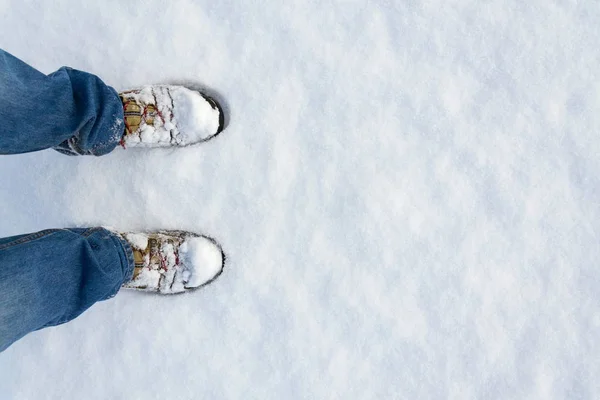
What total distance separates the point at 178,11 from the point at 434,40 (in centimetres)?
52

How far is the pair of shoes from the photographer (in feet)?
3.33

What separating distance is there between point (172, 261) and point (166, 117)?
0.28 m

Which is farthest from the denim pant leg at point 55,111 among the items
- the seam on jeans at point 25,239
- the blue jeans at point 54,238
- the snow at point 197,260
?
the snow at point 197,260

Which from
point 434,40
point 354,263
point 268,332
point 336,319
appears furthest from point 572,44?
point 268,332

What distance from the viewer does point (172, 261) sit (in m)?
1.04

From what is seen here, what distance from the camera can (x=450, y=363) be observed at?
105cm

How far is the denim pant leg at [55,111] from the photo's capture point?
78 cm

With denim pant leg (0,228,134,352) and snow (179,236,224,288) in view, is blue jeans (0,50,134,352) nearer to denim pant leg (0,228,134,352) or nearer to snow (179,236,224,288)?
denim pant leg (0,228,134,352)

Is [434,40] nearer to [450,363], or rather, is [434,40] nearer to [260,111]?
[260,111]

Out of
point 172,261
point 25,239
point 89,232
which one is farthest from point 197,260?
point 25,239

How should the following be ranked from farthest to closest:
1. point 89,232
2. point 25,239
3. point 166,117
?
point 166,117, point 89,232, point 25,239

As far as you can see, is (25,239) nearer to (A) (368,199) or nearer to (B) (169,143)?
(B) (169,143)

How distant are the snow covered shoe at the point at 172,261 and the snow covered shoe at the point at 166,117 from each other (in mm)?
187

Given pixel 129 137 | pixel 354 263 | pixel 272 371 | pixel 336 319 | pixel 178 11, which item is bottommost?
pixel 272 371
